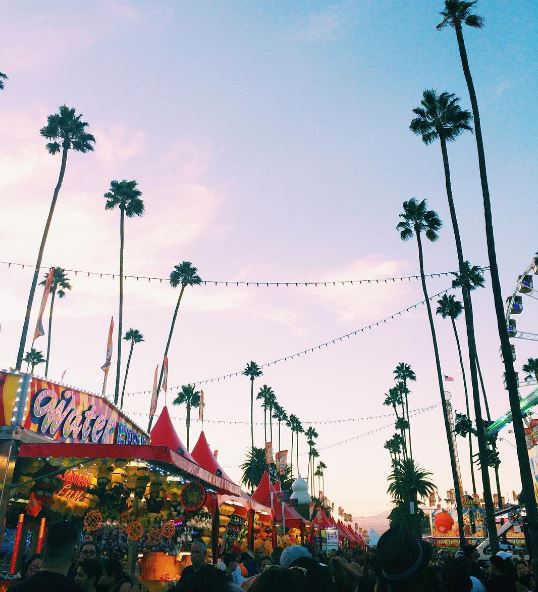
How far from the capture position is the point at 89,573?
588 centimetres

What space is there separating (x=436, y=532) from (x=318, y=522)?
52.1 meters

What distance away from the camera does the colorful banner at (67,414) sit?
16562 millimetres

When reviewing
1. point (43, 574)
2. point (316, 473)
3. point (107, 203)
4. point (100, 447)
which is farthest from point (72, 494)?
point (316, 473)

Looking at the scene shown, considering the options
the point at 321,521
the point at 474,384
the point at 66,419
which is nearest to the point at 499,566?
the point at 66,419

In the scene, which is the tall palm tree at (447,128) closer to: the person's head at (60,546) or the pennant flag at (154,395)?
the pennant flag at (154,395)

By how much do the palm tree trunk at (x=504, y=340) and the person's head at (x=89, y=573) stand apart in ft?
42.0

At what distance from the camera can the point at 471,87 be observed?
21375 mm

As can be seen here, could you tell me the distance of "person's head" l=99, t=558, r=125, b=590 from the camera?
20.1 feet

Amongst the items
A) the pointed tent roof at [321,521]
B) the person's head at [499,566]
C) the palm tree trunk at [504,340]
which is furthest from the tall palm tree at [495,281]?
the pointed tent roof at [321,521]

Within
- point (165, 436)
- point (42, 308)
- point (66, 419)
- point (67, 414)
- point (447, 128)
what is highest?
point (447, 128)

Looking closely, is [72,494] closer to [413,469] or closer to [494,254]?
[494,254]

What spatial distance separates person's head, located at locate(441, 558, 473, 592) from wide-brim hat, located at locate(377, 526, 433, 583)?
331cm

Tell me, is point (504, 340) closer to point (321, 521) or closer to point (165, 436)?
point (165, 436)

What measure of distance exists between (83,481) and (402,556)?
14.6m
